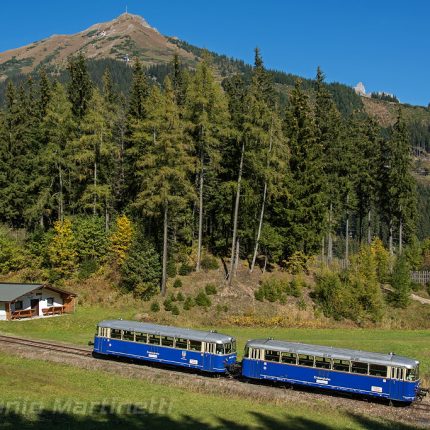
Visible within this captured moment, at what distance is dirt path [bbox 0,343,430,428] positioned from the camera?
24.0 metres

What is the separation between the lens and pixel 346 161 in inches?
2389

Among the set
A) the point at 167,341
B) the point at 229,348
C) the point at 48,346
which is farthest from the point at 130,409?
the point at 48,346

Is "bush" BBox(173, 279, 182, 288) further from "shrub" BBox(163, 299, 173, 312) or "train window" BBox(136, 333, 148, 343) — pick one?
"train window" BBox(136, 333, 148, 343)

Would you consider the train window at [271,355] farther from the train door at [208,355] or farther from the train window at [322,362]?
the train door at [208,355]

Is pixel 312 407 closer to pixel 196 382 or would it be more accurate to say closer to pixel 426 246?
pixel 196 382

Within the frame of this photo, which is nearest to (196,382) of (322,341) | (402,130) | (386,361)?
(386,361)

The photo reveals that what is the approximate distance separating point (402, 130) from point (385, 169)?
5603 mm

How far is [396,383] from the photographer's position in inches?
972

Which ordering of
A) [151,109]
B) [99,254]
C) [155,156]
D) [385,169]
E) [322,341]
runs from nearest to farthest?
[322,341] → [155,156] → [151,109] → [99,254] → [385,169]

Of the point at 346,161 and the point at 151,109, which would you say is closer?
the point at 151,109

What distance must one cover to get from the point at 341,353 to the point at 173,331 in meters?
9.86

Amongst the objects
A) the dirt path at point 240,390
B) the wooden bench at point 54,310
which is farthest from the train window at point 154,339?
the wooden bench at point 54,310

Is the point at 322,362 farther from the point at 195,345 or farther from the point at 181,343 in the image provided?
the point at 181,343

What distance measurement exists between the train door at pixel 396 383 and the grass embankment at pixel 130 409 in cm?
236
